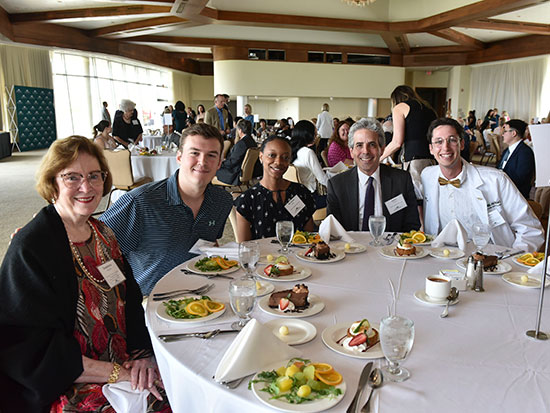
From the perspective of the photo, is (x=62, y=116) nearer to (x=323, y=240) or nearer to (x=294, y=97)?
(x=294, y=97)

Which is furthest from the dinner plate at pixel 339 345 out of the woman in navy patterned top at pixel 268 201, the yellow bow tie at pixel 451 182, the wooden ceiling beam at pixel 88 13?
the wooden ceiling beam at pixel 88 13

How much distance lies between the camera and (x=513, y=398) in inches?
38.1

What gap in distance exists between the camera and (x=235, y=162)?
245 inches

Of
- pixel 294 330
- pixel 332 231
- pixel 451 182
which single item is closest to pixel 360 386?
pixel 294 330

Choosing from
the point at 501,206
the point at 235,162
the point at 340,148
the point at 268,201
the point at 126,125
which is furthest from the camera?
the point at 126,125

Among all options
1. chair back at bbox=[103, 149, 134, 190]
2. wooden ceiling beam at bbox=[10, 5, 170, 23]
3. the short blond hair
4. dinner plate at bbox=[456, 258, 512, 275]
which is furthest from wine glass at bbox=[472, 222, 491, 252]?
wooden ceiling beam at bbox=[10, 5, 170, 23]

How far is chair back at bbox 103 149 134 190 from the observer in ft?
18.3

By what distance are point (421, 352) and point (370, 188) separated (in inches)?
63.6

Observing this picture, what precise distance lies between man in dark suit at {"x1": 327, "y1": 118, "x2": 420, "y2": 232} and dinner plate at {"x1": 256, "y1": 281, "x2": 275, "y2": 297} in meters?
1.23

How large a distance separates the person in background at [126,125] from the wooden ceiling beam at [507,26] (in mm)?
8090

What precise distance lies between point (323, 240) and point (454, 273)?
67 cm

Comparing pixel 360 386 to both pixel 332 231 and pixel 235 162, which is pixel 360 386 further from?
pixel 235 162

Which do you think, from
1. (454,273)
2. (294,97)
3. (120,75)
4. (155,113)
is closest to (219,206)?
(454,273)

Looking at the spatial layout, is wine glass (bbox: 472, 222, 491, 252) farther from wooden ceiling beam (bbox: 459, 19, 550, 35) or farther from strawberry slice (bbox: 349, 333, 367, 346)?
wooden ceiling beam (bbox: 459, 19, 550, 35)
